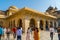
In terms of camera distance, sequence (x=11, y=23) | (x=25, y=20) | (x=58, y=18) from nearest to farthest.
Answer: (x=25, y=20) → (x=11, y=23) → (x=58, y=18)

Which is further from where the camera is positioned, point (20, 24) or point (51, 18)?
point (51, 18)

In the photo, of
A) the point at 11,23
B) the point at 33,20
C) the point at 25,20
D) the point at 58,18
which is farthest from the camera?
the point at 58,18

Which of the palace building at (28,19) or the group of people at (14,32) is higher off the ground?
the palace building at (28,19)

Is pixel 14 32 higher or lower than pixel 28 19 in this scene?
lower

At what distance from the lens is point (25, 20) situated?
31203mm

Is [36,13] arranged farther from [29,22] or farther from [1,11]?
[1,11]

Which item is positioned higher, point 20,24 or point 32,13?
point 32,13

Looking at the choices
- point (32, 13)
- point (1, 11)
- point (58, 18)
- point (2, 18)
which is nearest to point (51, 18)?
point (58, 18)

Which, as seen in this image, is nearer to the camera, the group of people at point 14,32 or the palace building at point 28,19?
the group of people at point 14,32

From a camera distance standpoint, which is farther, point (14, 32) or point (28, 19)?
point (28, 19)

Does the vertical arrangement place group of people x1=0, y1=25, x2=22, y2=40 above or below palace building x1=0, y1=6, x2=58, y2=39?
below

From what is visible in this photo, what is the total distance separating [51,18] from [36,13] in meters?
6.76

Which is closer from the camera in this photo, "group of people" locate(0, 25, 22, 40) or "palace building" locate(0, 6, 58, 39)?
"group of people" locate(0, 25, 22, 40)

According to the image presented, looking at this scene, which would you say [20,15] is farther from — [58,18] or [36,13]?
[58,18]
